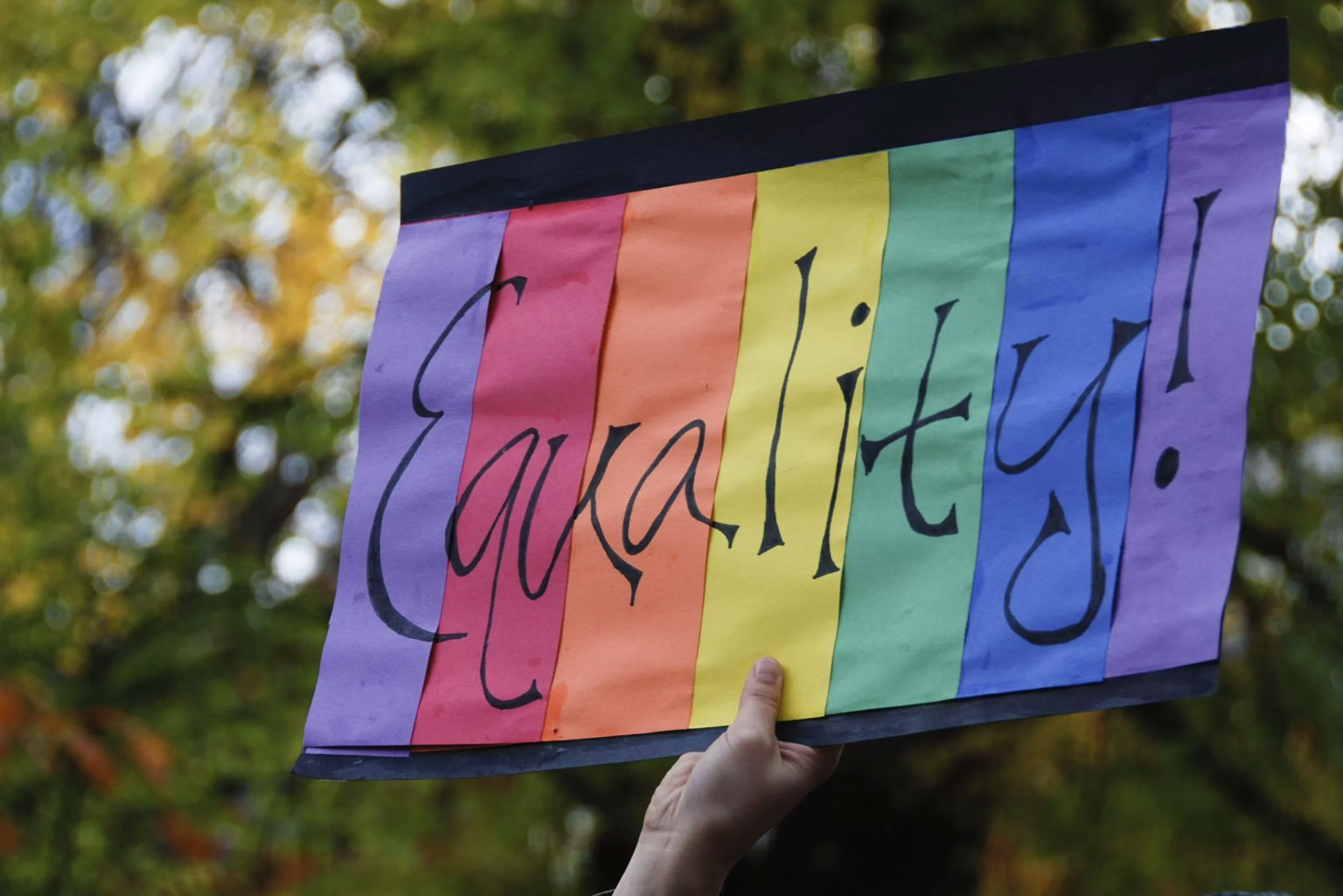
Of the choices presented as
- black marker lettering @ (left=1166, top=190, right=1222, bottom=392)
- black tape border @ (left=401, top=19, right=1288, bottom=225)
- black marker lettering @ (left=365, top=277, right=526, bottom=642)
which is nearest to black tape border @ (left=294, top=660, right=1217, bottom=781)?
black marker lettering @ (left=365, top=277, right=526, bottom=642)

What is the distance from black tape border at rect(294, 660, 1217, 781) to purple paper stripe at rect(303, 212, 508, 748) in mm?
30

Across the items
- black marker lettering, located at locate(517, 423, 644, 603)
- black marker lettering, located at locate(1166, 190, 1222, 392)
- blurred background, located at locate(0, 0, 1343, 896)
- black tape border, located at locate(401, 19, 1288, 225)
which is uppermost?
black tape border, located at locate(401, 19, 1288, 225)

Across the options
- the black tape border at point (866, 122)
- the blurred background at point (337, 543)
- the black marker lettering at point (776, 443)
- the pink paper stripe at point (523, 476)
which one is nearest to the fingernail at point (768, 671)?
the black marker lettering at point (776, 443)

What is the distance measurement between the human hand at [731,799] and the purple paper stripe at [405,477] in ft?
0.87

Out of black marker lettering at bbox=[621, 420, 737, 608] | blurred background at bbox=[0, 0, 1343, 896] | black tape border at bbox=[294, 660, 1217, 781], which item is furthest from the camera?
blurred background at bbox=[0, 0, 1343, 896]

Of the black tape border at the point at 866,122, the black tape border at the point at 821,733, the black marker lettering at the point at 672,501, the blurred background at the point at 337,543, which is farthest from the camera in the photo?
the blurred background at the point at 337,543

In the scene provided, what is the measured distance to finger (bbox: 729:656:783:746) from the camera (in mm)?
1038

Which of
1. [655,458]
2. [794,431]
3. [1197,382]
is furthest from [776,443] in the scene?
[1197,382]

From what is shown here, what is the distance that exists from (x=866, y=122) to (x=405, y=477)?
57cm

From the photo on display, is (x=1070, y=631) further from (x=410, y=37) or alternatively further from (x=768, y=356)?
(x=410, y=37)

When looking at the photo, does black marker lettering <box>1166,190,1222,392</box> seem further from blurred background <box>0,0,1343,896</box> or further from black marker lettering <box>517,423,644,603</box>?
blurred background <box>0,0,1343,896</box>

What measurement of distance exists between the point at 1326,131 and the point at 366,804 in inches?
152

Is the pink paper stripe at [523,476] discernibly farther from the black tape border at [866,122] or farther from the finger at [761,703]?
the finger at [761,703]

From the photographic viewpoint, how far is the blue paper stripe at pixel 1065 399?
1.00 m
